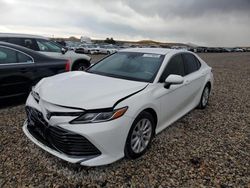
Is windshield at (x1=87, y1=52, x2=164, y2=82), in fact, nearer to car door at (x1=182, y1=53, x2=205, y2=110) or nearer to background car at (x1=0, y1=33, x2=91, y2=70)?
car door at (x1=182, y1=53, x2=205, y2=110)

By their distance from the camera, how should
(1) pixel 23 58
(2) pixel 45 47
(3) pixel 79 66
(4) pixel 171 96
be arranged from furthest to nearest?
(3) pixel 79 66
(2) pixel 45 47
(1) pixel 23 58
(4) pixel 171 96

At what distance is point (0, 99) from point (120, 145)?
312 cm

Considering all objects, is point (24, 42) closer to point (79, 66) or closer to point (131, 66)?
point (79, 66)

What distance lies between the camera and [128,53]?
4.28 metres

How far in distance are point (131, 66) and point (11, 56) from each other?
2708 mm

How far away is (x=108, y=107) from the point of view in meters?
2.60

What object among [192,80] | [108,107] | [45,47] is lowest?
[108,107]

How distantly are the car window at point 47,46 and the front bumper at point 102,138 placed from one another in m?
5.34

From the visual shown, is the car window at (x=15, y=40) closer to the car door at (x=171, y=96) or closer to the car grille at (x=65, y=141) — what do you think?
the car grille at (x=65, y=141)

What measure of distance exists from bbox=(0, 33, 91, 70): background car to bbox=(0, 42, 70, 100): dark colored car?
215 centimetres

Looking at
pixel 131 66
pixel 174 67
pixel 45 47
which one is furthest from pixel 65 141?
pixel 45 47

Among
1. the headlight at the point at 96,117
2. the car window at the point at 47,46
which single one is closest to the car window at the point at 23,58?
the car window at the point at 47,46

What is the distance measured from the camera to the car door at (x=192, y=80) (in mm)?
4293

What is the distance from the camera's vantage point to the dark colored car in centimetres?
456
